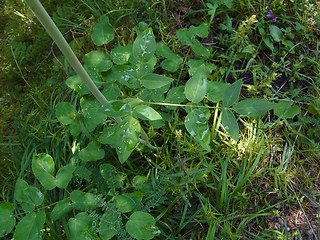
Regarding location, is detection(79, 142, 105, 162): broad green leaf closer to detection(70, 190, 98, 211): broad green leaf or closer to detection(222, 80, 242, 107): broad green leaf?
Answer: detection(70, 190, 98, 211): broad green leaf

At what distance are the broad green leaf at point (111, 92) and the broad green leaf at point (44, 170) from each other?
502mm

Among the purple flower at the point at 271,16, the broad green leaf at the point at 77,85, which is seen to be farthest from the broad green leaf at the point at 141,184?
the purple flower at the point at 271,16

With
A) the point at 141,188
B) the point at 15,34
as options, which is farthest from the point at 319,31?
the point at 15,34

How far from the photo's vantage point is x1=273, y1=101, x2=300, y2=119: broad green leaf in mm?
1979

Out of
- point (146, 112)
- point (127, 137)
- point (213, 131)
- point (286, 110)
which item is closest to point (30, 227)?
point (127, 137)

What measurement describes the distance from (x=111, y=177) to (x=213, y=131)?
29.3 inches

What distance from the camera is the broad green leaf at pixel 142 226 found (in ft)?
4.54

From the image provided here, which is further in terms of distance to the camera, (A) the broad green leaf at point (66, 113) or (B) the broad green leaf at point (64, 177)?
(A) the broad green leaf at point (66, 113)

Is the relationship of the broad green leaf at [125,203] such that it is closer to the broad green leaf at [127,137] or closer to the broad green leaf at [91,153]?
the broad green leaf at [91,153]

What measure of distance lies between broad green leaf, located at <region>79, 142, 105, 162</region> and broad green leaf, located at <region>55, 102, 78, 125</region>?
8.2 inches

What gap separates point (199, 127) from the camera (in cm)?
109

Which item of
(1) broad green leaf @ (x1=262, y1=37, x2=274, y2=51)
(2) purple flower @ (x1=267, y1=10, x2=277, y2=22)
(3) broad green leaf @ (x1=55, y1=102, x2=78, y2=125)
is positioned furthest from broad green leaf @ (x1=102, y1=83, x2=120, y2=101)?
(2) purple flower @ (x1=267, y1=10, x2=277, y2=22)

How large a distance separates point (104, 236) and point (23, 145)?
99 cm

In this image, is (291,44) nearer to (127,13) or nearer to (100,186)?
(127,13)
